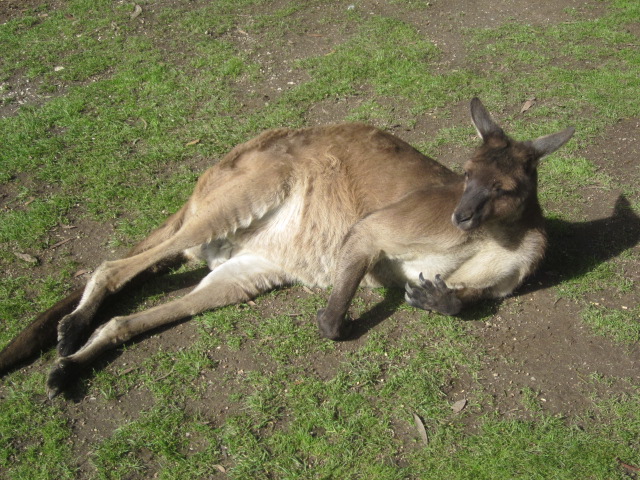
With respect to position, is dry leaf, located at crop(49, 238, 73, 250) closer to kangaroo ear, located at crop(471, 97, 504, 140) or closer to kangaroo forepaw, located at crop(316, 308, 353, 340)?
kangaroo forepaw, located at crop(316, 308, 353, 340)

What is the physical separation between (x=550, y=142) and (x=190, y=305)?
9.10 feet

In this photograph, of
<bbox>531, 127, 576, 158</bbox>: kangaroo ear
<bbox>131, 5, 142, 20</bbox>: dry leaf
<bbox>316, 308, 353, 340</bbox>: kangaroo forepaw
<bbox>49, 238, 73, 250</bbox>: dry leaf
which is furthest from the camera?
<bbox>131, 5, 142, 20</bbox>: dry leaf

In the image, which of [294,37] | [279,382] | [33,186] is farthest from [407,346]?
[294,37]

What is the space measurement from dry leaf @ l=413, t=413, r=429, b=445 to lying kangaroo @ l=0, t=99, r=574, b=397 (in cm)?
83

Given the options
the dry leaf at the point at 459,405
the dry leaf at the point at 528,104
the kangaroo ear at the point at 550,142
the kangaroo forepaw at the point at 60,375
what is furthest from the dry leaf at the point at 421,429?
the dry leaf at the point at 528,104

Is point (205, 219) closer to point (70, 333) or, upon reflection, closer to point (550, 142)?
point (70, 333)

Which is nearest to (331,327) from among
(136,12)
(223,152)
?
(223,152)

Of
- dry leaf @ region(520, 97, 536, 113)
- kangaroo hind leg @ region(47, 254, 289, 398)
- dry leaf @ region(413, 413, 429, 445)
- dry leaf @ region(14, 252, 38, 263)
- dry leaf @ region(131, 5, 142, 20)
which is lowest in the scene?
dry leaf @ region(520, 97, 536, 113)

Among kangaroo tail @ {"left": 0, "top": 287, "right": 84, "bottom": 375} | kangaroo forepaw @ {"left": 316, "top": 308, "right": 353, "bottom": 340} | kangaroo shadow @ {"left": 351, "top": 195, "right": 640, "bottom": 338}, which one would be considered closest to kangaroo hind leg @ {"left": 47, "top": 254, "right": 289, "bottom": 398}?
kangaroo tail @ {"left": 0, "top": 287, "right": 84, "bottom": 375}

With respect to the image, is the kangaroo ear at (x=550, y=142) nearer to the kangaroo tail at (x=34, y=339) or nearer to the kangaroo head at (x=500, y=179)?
the kangaroo head at (x=500, y=179)

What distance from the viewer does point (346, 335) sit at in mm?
4613

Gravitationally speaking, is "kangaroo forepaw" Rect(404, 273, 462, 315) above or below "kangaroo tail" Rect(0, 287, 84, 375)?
below

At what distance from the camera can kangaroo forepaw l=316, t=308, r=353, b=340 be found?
4.53 metres

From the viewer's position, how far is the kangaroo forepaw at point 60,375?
13.3ft
